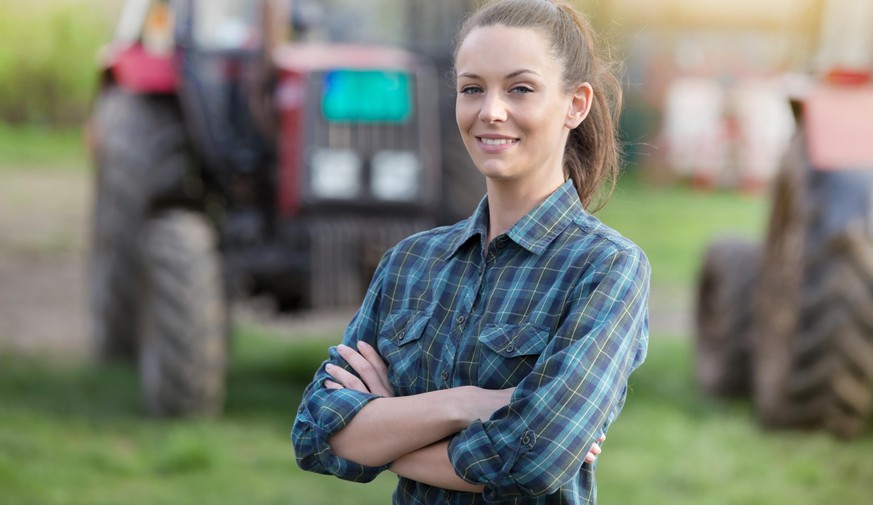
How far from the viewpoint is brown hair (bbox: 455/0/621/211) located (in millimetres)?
2045

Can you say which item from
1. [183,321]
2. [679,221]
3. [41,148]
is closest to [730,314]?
[183,321]

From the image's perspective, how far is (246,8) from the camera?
655 centimetres

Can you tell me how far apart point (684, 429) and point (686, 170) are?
13.1 meters

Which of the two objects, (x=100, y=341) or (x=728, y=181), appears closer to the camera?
(x=100, y=341)

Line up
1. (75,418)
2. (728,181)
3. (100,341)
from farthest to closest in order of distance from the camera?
(728,181) → (100,341) → (75,418)

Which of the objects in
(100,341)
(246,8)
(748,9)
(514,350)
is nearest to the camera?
(514,350)

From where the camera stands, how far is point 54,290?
10617 millimetres

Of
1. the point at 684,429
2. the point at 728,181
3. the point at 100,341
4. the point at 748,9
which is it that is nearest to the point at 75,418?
the point at 100,341

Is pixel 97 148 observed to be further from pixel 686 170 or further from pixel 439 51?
pixel 686 170

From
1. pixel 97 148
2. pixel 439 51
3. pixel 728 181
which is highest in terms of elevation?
pixel 439 51

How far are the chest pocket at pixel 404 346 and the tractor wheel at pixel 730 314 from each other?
489 centimetres

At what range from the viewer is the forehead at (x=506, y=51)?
2012 mm

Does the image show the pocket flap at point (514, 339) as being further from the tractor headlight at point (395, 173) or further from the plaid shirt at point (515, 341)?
the tractor headlight at point (395, 173)

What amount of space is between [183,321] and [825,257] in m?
2.53
